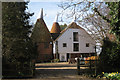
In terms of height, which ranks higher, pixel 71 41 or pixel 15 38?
pixel 71 41

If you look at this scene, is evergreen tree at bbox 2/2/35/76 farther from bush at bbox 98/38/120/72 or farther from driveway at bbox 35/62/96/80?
bush at bbox 98/38/120/72

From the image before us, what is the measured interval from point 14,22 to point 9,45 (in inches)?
76.0

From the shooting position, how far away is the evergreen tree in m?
13.3

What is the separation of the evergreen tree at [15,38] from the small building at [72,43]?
80.7 feet

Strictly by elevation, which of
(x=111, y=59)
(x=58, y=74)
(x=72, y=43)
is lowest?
(x=58, y=74)

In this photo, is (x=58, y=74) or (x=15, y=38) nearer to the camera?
(x=15, y=38)

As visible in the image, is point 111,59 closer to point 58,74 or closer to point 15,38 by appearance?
point 58,74

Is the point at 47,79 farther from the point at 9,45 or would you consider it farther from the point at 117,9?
the point at 117,9

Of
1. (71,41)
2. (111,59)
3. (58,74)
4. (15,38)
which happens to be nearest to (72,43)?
(71,41)

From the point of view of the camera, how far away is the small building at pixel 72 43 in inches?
1563

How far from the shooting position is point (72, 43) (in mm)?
40219

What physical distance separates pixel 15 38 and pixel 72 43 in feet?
90.0

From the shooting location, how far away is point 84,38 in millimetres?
40781

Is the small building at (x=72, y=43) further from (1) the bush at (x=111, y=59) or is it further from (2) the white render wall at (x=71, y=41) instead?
(1) the bush at (x=111, y=59)
